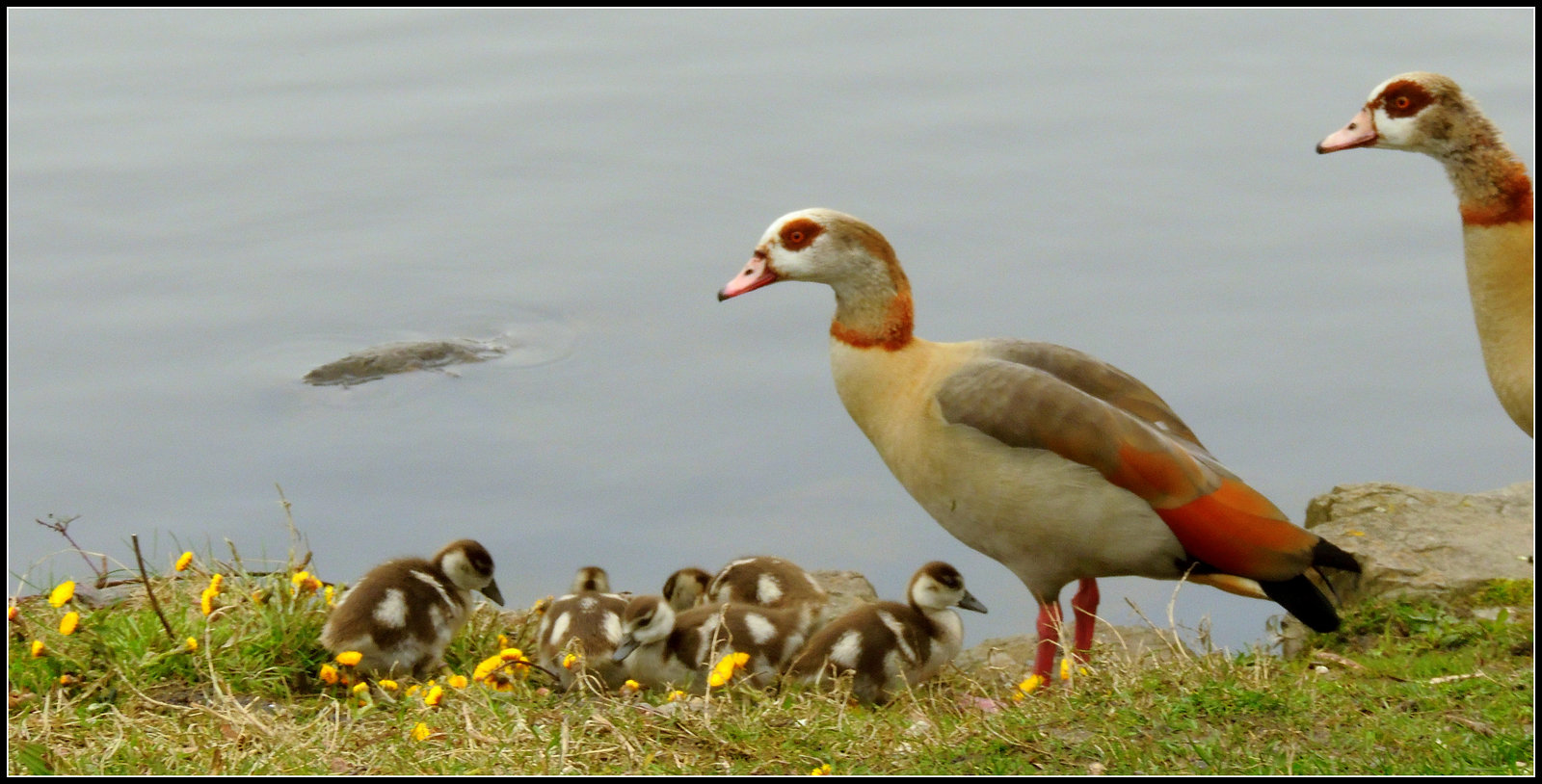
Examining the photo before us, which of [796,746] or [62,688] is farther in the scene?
[62,688]

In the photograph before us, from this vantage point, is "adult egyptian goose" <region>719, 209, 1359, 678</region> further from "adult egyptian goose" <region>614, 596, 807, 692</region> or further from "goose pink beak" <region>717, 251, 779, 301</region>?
"adult egyptian goose" <region>614, 596, 807, 692</region>

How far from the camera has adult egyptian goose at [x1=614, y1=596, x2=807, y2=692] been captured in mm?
5992

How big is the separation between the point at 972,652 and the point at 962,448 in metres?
1.95

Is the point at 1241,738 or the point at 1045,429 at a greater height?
the point at 1045,429

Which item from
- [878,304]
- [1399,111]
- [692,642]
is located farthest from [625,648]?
[1399,111]

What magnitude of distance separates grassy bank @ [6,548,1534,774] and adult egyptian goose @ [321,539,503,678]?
0.75 feet

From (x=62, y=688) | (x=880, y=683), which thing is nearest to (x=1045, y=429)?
(x=880, y=683)

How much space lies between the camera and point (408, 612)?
588 cm

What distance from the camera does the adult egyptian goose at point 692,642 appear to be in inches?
236

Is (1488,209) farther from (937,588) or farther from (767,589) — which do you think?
(767,589)

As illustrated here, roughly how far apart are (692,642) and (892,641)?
75cm

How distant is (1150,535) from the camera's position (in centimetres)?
550

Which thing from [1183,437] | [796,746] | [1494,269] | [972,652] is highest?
[1494,269]

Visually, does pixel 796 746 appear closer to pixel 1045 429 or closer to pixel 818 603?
pixel 1045 429
